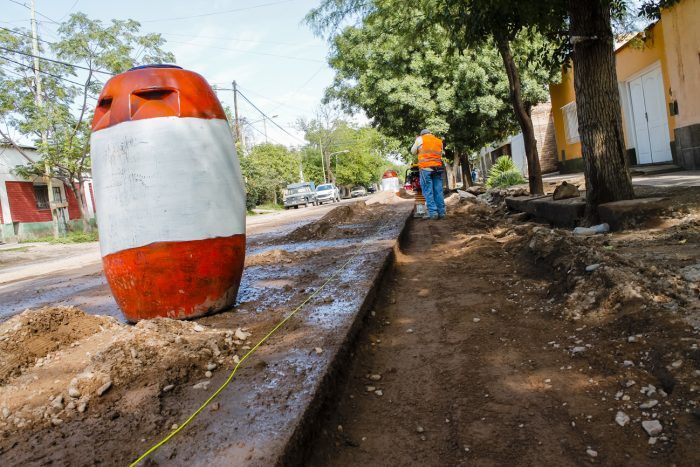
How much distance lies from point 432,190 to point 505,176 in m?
7.44

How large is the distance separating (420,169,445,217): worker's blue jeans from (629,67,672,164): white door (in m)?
6.52

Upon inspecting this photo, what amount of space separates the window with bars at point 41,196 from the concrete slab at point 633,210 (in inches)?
1008

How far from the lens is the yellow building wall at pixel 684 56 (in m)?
9.99

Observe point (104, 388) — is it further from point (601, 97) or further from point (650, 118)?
point (650, 118)

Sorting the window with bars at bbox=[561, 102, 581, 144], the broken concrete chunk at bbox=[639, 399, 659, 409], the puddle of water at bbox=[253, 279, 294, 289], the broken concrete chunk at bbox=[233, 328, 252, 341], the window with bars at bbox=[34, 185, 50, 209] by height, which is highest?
the window with bars at bbox=[34, 185, 50, 209]

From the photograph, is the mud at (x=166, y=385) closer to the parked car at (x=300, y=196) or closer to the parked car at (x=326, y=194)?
the parked car at (x=300, y=196)

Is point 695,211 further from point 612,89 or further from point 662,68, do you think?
point 662,68

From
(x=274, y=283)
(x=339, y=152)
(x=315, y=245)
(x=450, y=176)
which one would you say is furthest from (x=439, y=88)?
(x=339, y=152)

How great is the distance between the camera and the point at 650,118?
43.4 feet

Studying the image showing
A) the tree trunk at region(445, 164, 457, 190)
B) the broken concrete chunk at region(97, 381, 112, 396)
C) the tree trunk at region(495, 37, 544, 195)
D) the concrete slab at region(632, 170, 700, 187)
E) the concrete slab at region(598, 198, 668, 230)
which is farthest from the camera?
the tree trunk at region(445, 164, 457, 190)

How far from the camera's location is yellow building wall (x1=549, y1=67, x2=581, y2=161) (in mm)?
18047

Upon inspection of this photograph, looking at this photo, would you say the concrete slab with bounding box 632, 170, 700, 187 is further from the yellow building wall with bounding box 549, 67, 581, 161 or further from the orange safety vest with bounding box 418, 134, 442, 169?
the yellow building wall with bounding box 549, 67, 581, 161

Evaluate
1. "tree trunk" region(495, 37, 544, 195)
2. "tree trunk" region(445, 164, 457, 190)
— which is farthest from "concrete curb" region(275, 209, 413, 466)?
"tree trunk" region(445, 164, 457, 190)

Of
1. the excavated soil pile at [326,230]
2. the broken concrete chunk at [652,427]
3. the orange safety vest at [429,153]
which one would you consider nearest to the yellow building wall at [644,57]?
the orange safety vest at [429,153]
